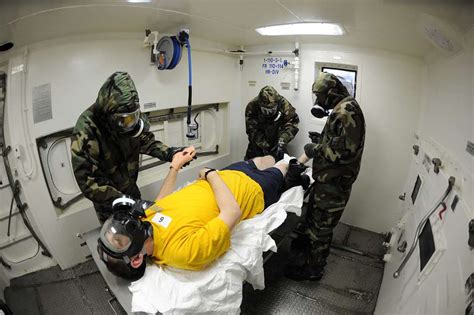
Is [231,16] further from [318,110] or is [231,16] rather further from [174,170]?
[174,170]

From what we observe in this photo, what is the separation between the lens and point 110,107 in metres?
1.80

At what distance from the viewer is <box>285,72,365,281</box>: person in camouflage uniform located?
81.4 inches

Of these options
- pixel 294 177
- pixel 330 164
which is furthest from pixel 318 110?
pixel 294 177

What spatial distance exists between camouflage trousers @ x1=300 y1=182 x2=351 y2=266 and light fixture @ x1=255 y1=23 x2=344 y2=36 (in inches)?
52.6

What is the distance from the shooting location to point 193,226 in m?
1.62

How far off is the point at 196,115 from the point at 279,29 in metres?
1.54

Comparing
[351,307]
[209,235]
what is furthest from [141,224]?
[351,307]

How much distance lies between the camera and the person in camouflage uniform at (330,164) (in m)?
2.07

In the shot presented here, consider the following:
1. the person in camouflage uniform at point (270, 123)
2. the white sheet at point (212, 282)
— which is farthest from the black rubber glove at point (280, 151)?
the white sheet at point (212, 282)

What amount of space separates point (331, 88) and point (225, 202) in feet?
4.38

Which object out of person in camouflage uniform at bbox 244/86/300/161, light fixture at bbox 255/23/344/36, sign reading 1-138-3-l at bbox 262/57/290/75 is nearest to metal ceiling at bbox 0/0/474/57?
light fixture at bbox 255/23/344/36

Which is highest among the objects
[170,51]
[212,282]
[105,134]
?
[170,51]

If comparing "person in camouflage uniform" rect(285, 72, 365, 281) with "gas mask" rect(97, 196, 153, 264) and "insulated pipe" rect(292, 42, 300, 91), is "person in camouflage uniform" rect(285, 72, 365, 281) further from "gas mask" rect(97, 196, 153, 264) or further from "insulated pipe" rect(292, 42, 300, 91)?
"gas mask" rect(97, 196, 153, 264)

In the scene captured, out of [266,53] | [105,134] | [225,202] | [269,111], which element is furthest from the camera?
[266,53]
